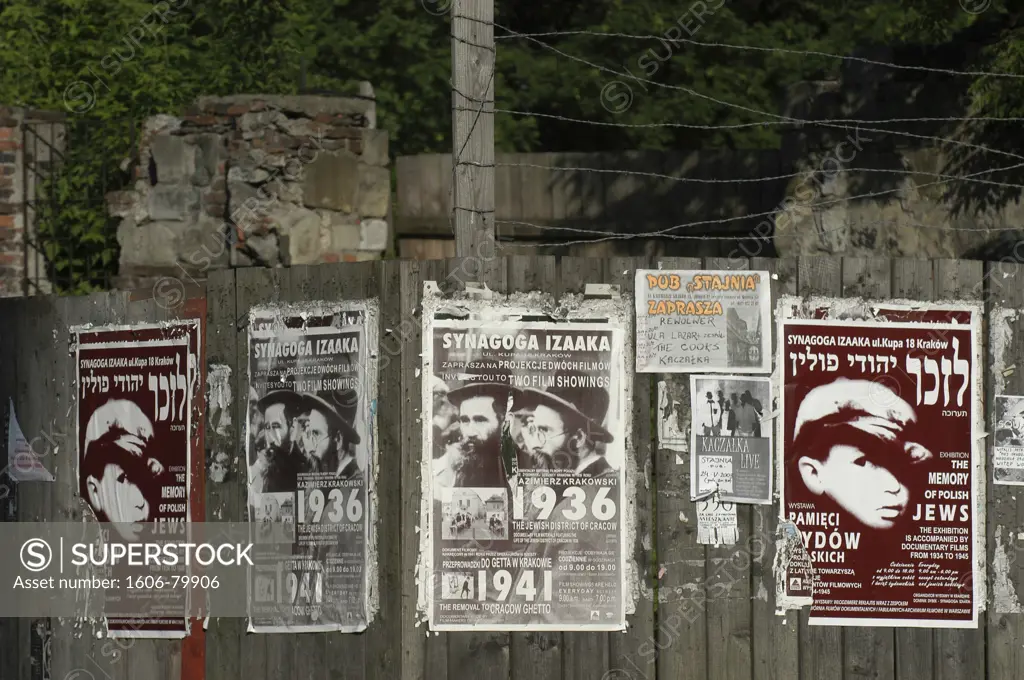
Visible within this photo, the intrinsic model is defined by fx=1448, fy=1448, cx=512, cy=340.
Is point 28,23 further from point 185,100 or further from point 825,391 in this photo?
point 825,391

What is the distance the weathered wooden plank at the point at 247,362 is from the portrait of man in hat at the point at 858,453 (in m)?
2.39

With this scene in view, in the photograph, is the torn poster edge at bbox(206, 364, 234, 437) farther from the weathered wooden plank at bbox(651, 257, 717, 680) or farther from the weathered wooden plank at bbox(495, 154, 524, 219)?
the weathered wooden plank at bbox(495, 154, 524, 219)

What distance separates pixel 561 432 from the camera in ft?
19.9

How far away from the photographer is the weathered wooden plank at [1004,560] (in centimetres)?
632

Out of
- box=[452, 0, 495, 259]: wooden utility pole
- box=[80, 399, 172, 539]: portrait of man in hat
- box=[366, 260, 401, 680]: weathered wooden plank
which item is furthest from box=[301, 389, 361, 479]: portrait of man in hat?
box=[80, 399, 172, 539]: portrait of man in hat

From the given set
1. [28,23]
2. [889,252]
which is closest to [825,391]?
[889,252]

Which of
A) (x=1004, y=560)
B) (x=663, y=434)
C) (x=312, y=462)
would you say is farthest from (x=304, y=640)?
(x=1004, y=560)

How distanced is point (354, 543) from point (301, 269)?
1.24 metres

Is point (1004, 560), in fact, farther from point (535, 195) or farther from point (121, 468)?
point (535, 195)

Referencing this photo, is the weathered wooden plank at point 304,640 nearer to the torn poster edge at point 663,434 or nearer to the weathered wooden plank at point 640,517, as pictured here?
the weathered wooden plank at point 640,517

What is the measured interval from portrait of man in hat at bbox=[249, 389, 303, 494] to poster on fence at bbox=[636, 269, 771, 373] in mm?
1555

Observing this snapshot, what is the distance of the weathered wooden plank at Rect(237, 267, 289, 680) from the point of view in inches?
255

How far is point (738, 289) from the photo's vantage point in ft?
20.4

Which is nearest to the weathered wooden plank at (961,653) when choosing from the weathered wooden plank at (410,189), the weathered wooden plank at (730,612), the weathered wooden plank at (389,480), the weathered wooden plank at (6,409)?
the weathered wooden plank at (730,612)
